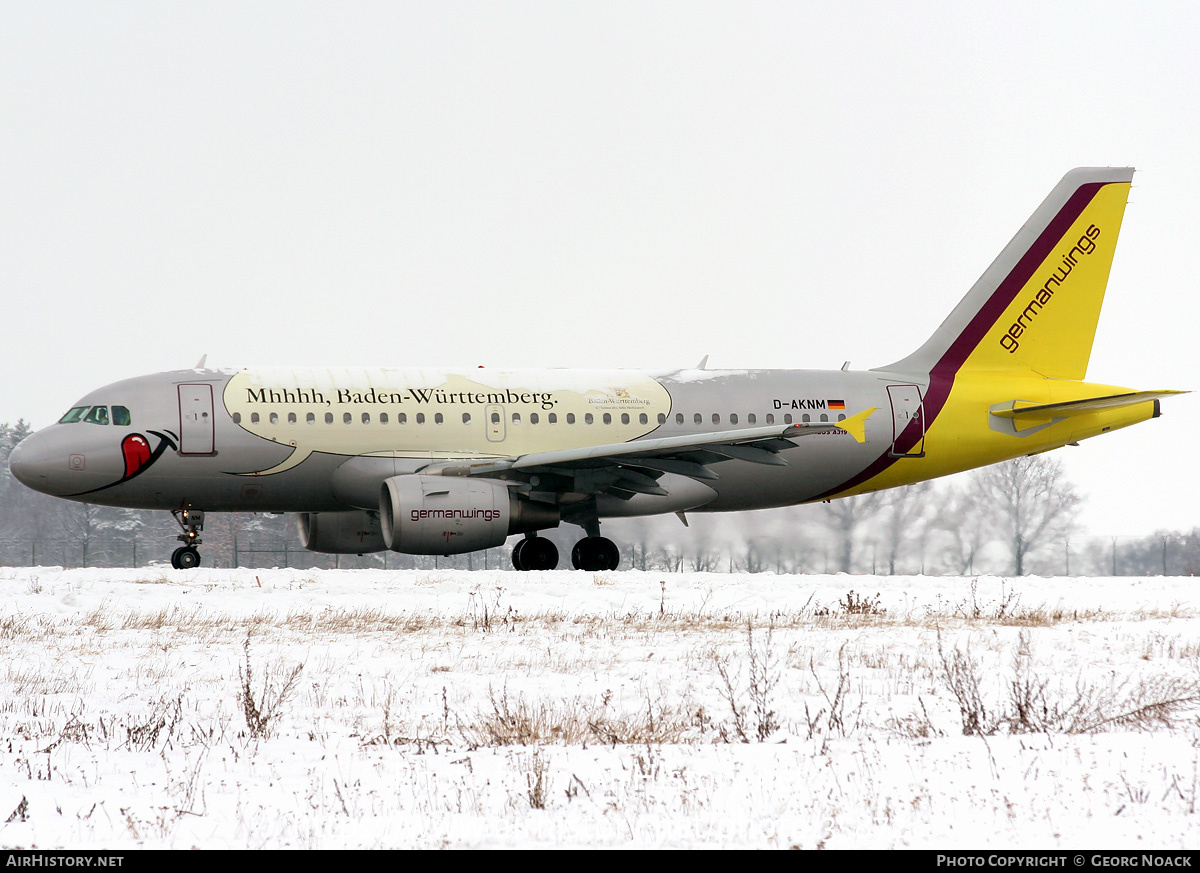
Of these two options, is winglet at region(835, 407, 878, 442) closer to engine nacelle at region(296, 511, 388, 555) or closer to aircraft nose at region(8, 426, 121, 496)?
engine nacelle at region(296, 511, 388, 555)

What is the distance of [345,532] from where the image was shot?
979 inches

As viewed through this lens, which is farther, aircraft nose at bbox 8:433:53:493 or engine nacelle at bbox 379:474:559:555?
aircraft nose at bbox 8:433:53:493

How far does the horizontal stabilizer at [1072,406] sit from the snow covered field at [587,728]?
10751 millimetres

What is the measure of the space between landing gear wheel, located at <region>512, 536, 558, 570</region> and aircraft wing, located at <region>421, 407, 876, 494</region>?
Answer: 1719 mm

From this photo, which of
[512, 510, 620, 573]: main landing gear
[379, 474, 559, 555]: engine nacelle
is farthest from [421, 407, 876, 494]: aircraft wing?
[512, 510, 620, 573]: main landing gear

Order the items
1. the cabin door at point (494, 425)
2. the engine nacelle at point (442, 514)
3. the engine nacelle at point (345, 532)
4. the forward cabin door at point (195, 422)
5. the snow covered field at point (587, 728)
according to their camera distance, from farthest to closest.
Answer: the engine nacelle at point (345, 532) → the cabin door at point (494, 425) → the forward cabin door at point (195, 422) → the engine nacelle at point (442, 514) → the snow covered field at point (587, 728)

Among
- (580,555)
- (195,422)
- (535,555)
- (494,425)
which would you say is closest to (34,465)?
(195,422)

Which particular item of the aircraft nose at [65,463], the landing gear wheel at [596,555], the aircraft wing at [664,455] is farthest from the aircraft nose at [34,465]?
the landing gear wheel at [596,555]

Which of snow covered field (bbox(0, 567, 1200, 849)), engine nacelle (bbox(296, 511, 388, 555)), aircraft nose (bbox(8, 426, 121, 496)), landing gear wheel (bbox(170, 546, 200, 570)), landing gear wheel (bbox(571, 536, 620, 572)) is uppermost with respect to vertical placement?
aircraft nose (bbox(8, 426, 121, 496))

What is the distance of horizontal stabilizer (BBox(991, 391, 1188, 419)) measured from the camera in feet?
83.1

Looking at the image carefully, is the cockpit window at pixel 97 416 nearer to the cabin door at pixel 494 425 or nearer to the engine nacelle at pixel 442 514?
the engine nacelle at pixel 442 514

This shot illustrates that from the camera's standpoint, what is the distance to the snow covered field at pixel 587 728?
6082 mm

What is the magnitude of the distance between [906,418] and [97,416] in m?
15.5

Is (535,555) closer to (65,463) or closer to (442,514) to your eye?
(442,514)
